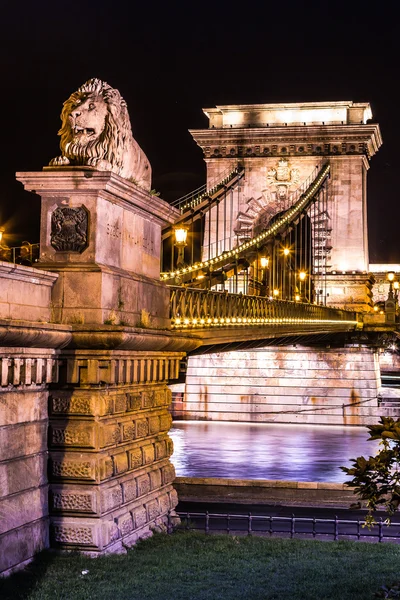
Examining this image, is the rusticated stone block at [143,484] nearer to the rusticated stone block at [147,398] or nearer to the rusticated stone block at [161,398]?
the rusticated stone block at [147,398]

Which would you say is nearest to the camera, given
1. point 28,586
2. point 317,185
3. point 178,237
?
point 28,586

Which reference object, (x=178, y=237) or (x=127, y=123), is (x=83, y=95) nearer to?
(x=127, y=123)

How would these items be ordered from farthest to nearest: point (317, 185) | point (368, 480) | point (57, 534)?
point (317, 185)
point (57, 534)
point (368, 480)

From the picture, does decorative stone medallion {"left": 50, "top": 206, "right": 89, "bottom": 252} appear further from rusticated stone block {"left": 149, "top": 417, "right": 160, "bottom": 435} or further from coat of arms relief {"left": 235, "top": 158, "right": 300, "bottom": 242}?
coat of arms relief {"left": 235, "top": 158, "right": 300, "bottom": 242}

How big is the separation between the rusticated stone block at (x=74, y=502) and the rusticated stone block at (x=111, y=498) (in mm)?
159

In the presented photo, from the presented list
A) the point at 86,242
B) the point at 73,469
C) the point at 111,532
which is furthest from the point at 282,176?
the point at 73,469

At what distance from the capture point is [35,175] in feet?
45.8

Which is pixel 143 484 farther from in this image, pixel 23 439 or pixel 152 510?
pixel 23 439

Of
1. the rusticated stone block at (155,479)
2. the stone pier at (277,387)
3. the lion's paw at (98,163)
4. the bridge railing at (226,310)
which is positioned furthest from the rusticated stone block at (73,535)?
the stone pier at (277,387)

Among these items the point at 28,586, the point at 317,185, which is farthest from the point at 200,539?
the point at 317,185

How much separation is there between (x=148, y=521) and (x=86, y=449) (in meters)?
2.22

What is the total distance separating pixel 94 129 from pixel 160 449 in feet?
15.3

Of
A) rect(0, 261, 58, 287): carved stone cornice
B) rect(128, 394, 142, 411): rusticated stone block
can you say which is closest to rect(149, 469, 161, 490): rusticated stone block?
rect(128, 394, 142, 411): rusticated stone block

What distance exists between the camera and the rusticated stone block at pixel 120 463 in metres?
13.8
